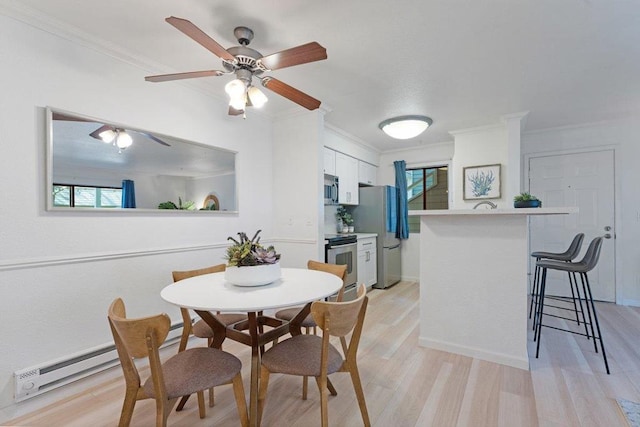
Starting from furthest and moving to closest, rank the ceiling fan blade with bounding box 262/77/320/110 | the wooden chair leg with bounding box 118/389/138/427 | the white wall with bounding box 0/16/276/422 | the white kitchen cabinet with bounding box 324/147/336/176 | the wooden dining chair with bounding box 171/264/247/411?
1. the white kitchen cabinet with bounding box 324/147/336/176
2. the ceiling fan blade with bounding box 262/77/320/110
3. the wooden dining chair with bounding box 171/264/247/411
4. the white wall with bounding box 0/16/276/422
5. the wooden chair leg with bounding box 118/389/138/427

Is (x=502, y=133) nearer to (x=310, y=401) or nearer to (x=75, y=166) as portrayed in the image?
(x=310, y=401)

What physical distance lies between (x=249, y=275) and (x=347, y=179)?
3.07 meters

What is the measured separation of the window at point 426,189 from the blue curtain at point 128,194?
435cm

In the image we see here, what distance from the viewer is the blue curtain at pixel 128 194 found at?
2.27m

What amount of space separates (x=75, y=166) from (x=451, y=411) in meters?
2.87

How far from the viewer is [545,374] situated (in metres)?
2.18

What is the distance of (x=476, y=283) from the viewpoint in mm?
2461

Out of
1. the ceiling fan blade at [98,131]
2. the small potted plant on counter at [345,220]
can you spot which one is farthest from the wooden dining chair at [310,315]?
the small potted plant on counter at [345,220]

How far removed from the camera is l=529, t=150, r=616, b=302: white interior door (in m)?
3.91

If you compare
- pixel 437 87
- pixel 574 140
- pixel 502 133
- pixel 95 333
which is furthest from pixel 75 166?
pixel 574 140

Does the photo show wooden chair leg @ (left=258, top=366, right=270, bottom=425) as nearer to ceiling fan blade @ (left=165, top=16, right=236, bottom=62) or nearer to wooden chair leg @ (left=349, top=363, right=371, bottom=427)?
wooden chair leg @ (left=349, top=363, right=371, bottom=427)

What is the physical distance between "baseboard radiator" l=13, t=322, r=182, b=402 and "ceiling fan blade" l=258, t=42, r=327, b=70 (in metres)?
2.24

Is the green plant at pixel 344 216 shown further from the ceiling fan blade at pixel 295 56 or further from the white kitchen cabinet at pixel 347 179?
the ceiling fan blade at pixel 295 56

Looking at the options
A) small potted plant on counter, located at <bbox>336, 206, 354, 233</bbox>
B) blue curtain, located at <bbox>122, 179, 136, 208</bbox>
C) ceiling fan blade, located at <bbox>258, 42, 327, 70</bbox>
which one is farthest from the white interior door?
blue curtain, located at <bbox>122, 179, 136, 208</bbox>
